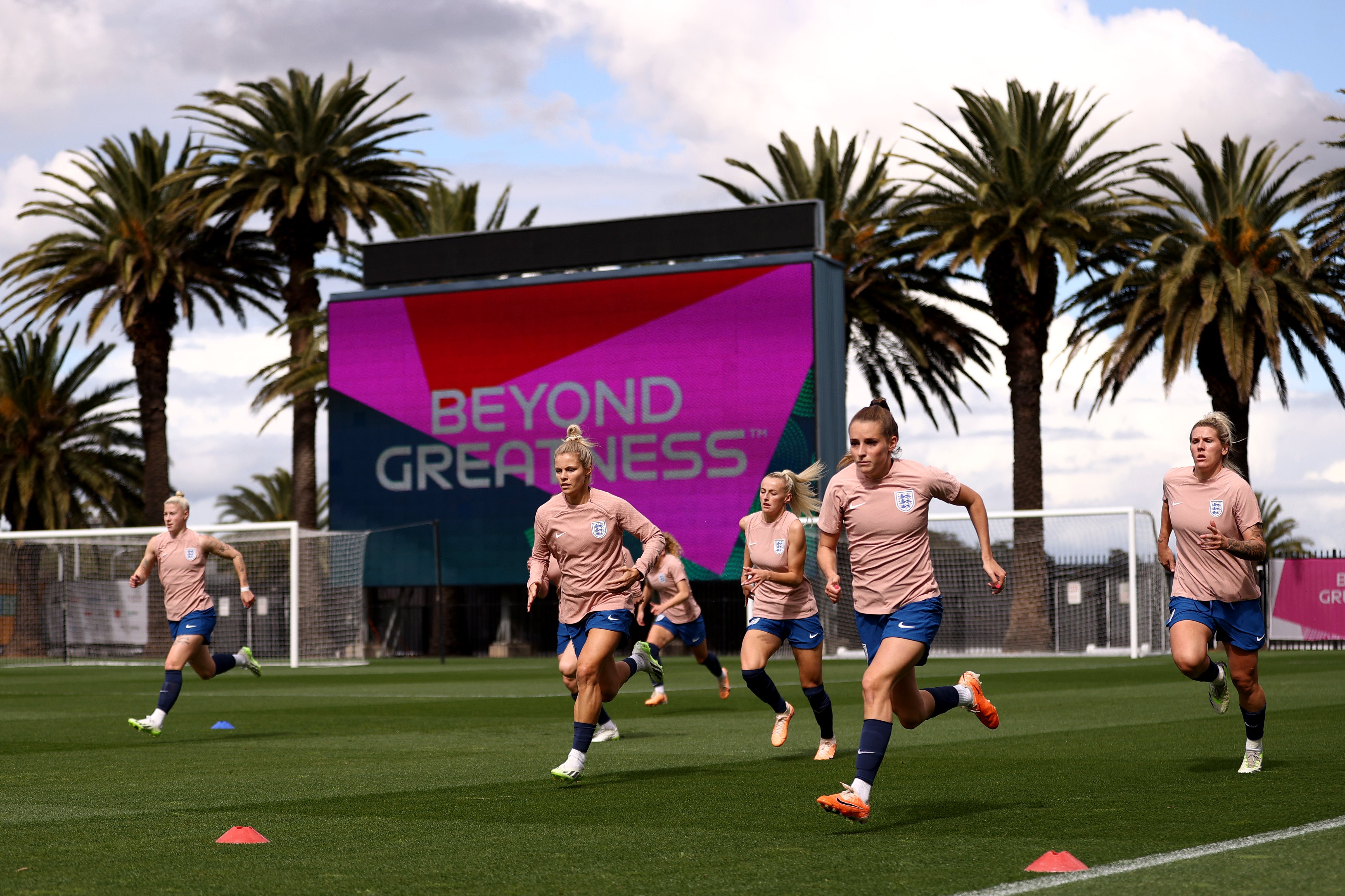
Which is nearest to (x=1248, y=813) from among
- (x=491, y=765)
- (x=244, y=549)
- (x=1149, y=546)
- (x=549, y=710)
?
(x=491, y=765)

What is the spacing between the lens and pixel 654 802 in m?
9.35

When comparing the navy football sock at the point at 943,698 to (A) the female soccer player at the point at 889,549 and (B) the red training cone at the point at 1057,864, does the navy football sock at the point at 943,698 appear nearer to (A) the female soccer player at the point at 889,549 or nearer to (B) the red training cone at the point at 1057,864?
(A) the female soccer player at the point at 889,549

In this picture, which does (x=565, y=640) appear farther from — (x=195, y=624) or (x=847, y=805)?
(x=195, y=624)

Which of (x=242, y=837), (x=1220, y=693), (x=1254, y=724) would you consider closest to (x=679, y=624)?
(x=1220, y=693)

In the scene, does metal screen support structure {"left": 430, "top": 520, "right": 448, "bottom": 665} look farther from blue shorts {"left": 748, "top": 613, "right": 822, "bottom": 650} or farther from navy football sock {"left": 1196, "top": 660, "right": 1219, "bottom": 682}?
navy football sock {"left": 1196, "top": 660, "right": 1219, "bottom": 682}

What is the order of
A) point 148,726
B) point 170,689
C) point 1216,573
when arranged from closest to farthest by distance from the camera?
point 1216,573 < point 148,726 < point 170,689

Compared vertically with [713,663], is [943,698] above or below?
above

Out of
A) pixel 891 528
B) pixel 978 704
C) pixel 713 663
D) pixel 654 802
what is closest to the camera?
pixel 891 528

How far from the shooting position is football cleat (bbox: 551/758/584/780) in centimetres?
1011

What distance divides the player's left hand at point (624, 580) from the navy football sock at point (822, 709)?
193 centimetres

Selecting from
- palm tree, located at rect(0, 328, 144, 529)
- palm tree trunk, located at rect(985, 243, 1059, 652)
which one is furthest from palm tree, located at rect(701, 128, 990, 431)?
palm tree, located at rect(0, 328, 144, 529)

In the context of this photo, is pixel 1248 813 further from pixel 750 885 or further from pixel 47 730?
pixel 47 730

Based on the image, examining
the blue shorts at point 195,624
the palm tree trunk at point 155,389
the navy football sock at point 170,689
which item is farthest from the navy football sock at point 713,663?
the palm tree trunk at point 155,389

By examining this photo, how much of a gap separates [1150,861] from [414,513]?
130 ft
